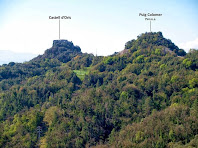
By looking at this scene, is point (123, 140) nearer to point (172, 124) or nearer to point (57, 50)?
point (172, 124)

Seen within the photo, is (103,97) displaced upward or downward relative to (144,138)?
upward

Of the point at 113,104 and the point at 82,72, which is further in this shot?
the point at 82,72

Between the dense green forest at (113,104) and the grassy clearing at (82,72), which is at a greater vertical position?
the grassy clearing at (82,72)

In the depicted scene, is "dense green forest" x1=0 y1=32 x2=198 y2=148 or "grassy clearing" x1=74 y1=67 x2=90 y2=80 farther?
"grassy clearing" x1=74 y1=67 x2=90 y2=80

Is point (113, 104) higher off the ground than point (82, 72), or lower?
lower

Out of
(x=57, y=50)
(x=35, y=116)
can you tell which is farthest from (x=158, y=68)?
(x=57, y=50)

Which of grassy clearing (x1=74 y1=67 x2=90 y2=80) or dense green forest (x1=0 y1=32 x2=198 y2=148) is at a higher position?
grassy clearing (x1=74 y1=67 x2=90 y2=80)

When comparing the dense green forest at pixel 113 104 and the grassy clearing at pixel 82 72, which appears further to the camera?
the grassy clearing at pixel 82 72

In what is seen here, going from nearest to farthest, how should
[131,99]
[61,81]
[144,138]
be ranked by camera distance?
[144,138] → [131,99] → [61,81]
